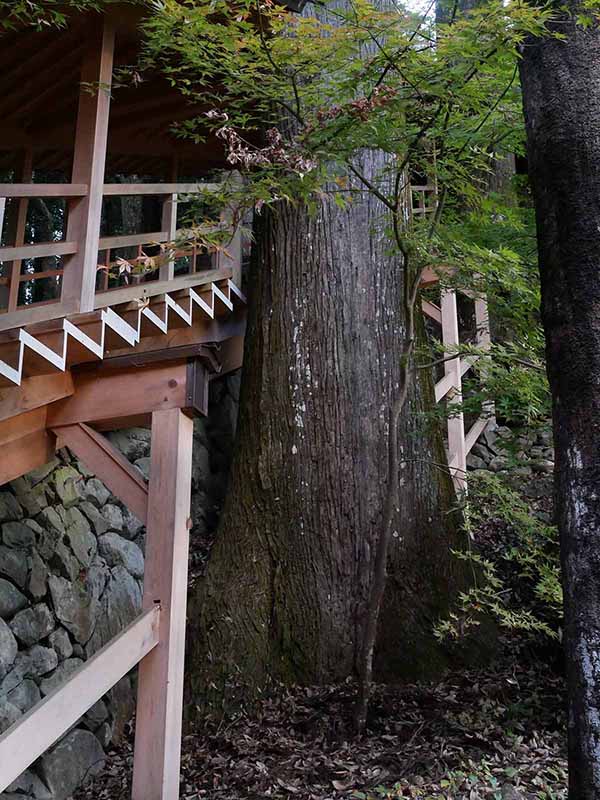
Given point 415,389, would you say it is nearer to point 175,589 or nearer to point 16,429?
point 175,589

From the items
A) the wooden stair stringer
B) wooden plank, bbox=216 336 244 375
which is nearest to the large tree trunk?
the wooden stair stringer

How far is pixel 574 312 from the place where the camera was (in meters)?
2.35

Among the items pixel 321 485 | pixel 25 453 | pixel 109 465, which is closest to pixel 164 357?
pixel 109 465

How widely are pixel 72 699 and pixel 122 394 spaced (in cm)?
168

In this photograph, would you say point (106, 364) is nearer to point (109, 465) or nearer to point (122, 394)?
point (122, 394)

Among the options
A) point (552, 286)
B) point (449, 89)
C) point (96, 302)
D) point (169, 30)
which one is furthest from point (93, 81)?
point (552, 286)

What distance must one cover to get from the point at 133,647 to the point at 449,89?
2963 mm

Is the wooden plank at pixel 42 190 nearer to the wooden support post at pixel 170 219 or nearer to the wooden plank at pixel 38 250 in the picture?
the wooden plank at pixel 38 250

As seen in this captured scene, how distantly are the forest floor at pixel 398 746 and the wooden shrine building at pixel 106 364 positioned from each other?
1.49ft

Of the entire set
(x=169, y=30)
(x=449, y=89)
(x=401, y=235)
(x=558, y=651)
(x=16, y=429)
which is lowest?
(x=558, y=651)

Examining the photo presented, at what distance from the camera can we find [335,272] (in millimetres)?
4855

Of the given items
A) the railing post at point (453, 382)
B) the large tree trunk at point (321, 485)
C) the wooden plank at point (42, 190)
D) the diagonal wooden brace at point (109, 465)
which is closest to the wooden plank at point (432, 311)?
the railing post at point (453, 382)

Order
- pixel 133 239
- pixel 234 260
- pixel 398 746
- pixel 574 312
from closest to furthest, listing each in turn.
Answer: pixel 574 312
pixel 398 746
pixel 133 239
pixel 234 260

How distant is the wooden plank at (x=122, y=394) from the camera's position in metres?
3.84
